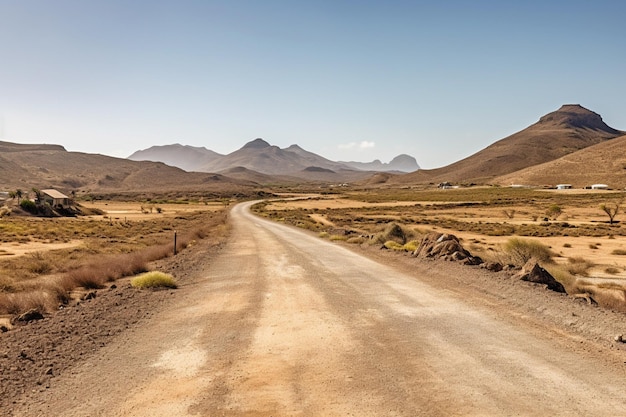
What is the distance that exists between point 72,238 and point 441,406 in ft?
136

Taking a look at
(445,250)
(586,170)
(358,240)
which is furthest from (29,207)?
(586,170)

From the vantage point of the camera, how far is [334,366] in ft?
24.4

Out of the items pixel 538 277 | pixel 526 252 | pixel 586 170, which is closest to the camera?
pixel 538 277

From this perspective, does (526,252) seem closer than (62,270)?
No

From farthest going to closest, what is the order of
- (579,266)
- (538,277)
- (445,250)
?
(579,266)
(445,250)
(538,277)

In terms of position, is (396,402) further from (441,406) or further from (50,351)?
(50,351)

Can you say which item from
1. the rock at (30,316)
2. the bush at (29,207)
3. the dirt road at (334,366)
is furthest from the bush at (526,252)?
the bush at (29,207)

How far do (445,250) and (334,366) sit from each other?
43.5 ft

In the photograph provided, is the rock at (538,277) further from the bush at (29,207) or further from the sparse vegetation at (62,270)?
the bush at (29,207)

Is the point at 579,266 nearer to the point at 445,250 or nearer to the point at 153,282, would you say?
the point at 445,250

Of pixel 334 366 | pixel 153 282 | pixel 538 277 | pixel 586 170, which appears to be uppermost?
pixel 586 170

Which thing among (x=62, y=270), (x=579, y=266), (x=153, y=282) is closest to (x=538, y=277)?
(x=579, y=266)

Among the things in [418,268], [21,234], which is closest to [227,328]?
[418,268]

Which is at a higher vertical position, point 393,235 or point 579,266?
point 393,235
